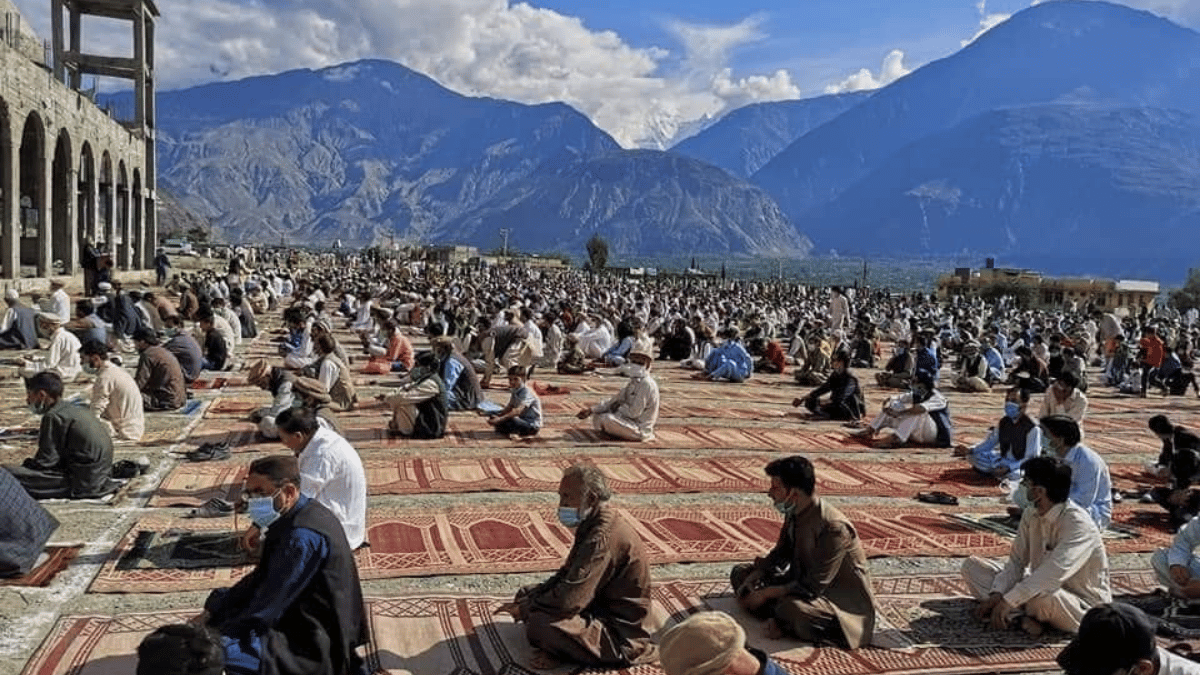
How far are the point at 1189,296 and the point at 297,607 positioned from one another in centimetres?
5902

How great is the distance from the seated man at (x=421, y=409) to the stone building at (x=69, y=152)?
13183mm

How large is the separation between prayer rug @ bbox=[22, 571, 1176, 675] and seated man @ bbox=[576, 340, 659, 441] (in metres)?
3.96

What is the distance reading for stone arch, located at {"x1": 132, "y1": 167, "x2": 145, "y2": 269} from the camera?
3128cm

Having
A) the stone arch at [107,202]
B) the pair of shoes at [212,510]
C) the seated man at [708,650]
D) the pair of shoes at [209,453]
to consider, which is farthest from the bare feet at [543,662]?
the stone arch at [107,202]

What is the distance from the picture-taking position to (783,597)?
14.1 ft

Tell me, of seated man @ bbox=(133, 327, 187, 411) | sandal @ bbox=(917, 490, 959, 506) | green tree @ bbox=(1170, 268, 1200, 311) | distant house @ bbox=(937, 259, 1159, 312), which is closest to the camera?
sandal @ bbox=(917, 490, 959, 506)

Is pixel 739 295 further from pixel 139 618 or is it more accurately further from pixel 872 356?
pixel 139 618

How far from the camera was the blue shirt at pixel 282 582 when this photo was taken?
3.24 metres

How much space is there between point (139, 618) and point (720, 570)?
2.94 metres

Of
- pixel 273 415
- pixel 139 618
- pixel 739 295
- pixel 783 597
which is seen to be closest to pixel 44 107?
pixel 273 415

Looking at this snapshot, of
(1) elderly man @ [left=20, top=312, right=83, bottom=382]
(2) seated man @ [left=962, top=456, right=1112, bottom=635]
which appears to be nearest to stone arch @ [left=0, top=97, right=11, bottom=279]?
(1) elderly man @ [left=20, top=312, right=83, bottom=382]

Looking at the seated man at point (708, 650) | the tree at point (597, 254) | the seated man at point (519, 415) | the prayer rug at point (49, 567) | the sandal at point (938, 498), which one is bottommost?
the sandal at point (938, 498)

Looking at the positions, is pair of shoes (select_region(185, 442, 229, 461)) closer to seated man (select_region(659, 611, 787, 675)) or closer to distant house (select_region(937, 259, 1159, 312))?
seated man (select_region(659, 611, 787, 675))

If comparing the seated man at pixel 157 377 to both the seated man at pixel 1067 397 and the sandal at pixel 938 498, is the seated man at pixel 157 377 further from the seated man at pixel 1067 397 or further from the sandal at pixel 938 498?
the seated man at pixel 1067 397
